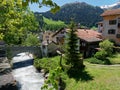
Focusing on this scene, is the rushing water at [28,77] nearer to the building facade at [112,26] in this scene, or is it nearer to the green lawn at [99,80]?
the green lawn at [99,80]

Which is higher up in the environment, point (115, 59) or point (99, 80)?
point (115, 59)

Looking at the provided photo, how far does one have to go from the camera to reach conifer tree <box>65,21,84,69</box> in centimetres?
3459

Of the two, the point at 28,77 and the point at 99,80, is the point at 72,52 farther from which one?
the point at 28,77

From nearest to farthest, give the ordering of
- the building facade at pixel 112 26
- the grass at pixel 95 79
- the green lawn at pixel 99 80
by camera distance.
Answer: the green lawn at pixel 99 80 < the grass at pixel 95 79 < the building facade at pixel 112 26

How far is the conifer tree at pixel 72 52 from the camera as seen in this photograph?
113 feet

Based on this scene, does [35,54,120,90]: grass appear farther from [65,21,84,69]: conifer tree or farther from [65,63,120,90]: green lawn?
[65,21,84,69]: conifer tree

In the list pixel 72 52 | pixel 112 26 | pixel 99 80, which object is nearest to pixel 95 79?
pixel 99 80

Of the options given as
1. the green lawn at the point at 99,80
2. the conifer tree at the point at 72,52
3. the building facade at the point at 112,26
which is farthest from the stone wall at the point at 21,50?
the green lawn at the point at 99,80

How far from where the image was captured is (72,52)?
35.0 m

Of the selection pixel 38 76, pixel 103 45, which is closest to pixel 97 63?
pixel 103 45

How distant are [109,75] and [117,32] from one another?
21234mm

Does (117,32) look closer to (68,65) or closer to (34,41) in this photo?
(68,65)

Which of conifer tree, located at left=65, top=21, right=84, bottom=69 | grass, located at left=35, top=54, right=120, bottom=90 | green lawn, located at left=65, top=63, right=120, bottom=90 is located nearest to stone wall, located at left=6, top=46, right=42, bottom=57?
conifer tree, located at left=65, top=21, right=84, bottom=69

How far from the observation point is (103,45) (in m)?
43.2
